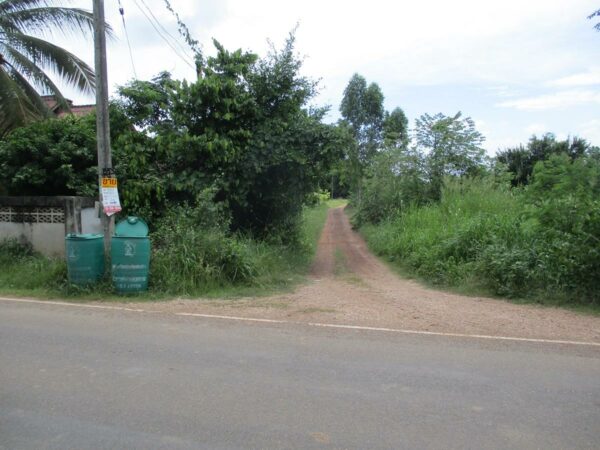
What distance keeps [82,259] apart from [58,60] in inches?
280

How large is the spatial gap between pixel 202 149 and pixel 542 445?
9949 mm

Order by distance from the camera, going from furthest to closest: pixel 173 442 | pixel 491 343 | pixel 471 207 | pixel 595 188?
pixel 471 207
pixel 595 188
pixel 491 343
pixel 173 442

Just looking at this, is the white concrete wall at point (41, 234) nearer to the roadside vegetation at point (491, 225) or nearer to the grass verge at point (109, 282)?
the grass verge at point (109, 282)

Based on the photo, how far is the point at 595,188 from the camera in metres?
9.90

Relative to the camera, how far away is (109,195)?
8.95m

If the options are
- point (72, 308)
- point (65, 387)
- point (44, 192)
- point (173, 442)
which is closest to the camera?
point (173, 442)

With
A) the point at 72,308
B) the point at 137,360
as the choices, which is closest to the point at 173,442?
the point at 137,360

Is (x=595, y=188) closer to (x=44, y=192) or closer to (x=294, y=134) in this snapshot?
(x=294, y=134)

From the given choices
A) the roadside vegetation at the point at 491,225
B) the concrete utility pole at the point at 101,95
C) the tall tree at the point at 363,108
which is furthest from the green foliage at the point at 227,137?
the tall tree at the point at 363,108

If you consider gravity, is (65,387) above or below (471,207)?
below

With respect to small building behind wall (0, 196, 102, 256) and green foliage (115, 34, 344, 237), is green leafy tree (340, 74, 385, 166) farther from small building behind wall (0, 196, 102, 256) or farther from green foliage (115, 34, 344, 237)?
small building behind wall (0, 196, 102, 256)

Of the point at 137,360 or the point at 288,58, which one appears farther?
the point at 288,58

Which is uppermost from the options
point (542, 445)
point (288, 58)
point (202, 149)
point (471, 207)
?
point (288, 58)

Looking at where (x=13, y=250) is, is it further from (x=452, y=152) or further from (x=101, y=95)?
(x=452, y=152)
